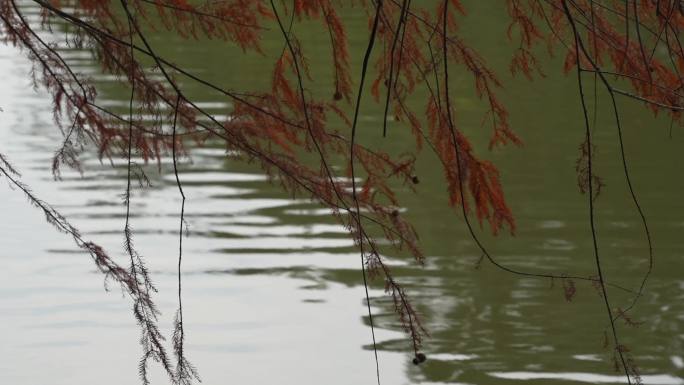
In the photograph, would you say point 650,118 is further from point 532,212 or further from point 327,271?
point 327,271

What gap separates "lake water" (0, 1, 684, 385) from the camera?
398 centimetres

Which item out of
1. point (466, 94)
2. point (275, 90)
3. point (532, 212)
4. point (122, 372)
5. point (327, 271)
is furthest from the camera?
point (466, 94)

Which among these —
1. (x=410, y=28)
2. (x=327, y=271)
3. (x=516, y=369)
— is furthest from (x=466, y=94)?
(x=410, y=28)

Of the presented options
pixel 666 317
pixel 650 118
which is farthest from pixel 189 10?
pixel 650 118

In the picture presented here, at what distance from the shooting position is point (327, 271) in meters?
4.77

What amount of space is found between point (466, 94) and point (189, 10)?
6016mm

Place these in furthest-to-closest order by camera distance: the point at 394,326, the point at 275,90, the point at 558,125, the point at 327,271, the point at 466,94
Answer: the point at 466,94 < the point at 558,125 < the point at 327,271 < the point at 394,326 < the point at 275,90

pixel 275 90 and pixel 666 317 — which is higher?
pixel 275 90

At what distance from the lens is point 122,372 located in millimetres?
3908

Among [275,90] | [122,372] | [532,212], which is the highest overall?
[275,90]

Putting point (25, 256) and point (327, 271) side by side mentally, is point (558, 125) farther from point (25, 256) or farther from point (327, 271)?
point (25, 256)

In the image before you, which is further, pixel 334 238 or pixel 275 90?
pixel 334 238

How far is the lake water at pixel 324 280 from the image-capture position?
157 inches

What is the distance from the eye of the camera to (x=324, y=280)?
468 centimetres
